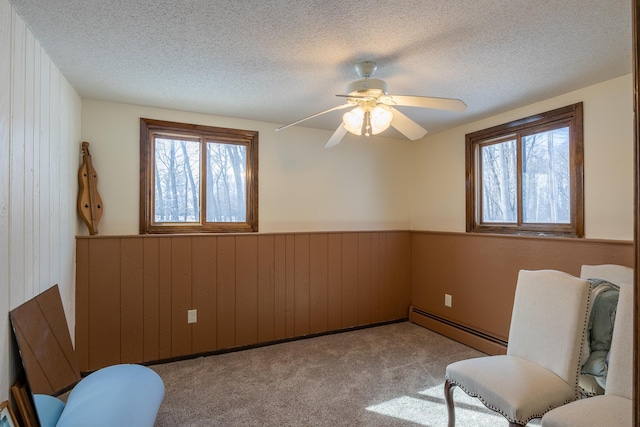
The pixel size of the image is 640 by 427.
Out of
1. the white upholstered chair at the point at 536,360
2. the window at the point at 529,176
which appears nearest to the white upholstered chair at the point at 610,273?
the window at the point at 529,176

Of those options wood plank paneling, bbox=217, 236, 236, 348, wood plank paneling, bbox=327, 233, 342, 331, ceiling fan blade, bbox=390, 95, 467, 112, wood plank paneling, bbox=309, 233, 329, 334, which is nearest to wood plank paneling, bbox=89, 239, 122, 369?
wood plank paneling, bbox=217, 236, 236, 348

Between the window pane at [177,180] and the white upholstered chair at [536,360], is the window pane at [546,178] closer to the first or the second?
the white upholstered chair at [536,360]

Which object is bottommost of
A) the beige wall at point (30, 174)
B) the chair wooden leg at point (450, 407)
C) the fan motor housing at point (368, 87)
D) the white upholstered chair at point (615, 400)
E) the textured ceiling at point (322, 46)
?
the chair wooden leg at point (450, 407)

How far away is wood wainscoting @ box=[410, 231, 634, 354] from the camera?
2.68 m

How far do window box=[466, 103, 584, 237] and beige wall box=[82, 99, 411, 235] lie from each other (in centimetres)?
104

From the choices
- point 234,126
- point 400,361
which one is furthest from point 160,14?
point 400,361

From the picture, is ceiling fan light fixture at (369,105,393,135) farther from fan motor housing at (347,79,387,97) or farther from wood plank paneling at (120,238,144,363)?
wood plank paneling at (120,238,144,363)

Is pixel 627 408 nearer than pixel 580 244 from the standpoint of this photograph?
Yes

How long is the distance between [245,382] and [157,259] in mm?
1356

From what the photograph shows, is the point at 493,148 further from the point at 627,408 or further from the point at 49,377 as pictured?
the point at 49,377

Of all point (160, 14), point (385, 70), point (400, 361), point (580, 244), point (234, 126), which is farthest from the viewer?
point (234, 126)

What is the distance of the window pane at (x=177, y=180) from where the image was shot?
3.23 m

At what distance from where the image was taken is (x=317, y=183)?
155 inches

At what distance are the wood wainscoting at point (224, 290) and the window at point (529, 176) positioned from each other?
124cm
